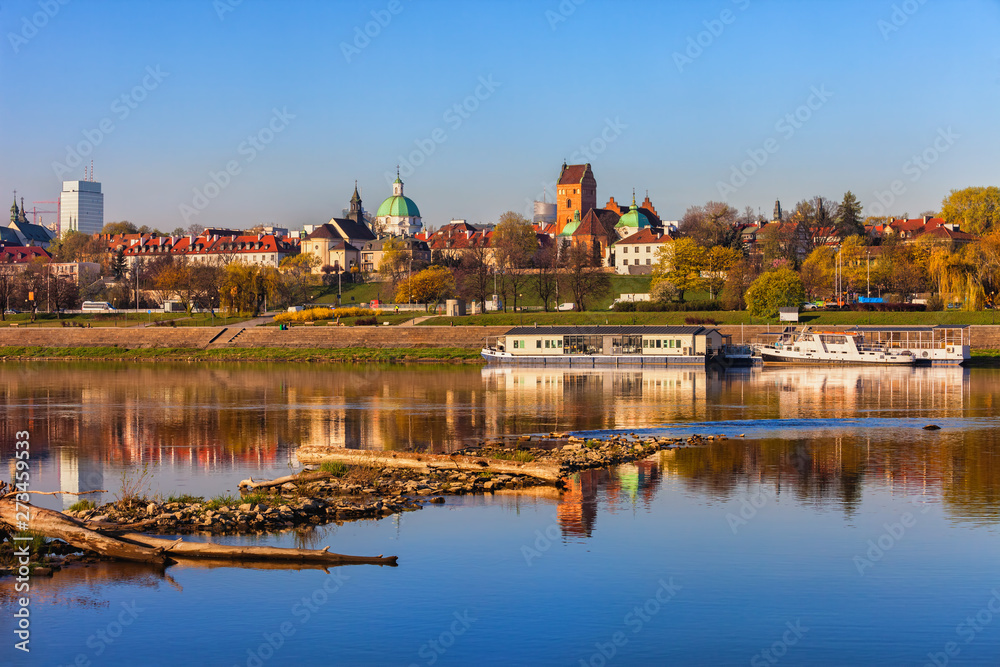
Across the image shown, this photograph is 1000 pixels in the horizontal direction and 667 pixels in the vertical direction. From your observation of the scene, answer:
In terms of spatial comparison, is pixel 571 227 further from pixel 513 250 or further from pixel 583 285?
pixel 583 285

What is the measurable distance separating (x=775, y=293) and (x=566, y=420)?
46126 millimetres

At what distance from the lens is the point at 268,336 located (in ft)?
265

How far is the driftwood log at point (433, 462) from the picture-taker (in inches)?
917

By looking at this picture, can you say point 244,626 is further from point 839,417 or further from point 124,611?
point 839,417

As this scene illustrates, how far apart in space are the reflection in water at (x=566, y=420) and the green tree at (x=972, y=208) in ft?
197

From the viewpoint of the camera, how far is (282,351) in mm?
76188

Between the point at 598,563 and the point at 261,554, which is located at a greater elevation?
the point at 261,554

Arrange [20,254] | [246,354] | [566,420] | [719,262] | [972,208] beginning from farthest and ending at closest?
[20,254], [972,208], [719,262], [246,354], [566,420]

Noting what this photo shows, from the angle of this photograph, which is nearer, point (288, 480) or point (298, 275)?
point (288, 480)

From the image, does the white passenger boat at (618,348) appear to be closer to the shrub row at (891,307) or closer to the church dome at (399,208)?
the shrub row at (891,307)

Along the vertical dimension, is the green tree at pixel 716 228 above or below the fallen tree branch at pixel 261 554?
above

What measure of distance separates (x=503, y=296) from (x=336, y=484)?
82297 mm

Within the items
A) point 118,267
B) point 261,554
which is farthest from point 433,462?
point 118,267

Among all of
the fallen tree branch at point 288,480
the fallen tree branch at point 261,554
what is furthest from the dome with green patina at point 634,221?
the fallen tree branch at point 261,554
